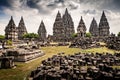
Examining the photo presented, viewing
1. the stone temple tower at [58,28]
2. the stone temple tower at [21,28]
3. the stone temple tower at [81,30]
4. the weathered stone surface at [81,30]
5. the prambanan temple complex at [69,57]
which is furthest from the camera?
the stone temple tower at [21,28]

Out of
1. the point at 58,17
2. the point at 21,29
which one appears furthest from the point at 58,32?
the point at 21,29

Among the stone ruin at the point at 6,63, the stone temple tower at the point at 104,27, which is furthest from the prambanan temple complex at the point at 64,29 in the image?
the stone ruin at the point at 6,63

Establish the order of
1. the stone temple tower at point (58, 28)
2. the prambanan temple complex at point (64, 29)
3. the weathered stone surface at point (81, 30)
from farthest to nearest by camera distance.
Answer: the stone temple tower at point (58, 28) < the weathered stone surface at point (81, 30) < the prambanan temple complex at point (64, 29)

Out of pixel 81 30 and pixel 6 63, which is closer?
pixel 6 63

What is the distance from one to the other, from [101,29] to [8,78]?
248 feet

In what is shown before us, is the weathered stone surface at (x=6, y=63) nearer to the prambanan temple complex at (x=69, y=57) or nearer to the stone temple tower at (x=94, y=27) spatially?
the prambanan temple complex at (x=69, y=57)

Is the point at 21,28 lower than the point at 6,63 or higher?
higher

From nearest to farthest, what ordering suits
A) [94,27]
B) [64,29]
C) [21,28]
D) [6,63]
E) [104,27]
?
[6,63] → [104,27] → [64,29] → [21,28] → [94,27]

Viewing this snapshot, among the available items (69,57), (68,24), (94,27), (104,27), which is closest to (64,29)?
(68,24)

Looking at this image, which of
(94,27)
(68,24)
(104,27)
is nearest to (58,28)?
(68,24)

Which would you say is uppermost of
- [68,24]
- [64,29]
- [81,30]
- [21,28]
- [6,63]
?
[68,24]

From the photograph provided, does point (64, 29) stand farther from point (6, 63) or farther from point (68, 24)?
point (6, 63)

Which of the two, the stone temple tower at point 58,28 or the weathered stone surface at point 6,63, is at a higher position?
the stone temple tower at point 58,28

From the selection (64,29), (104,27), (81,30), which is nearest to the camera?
(81,30)
